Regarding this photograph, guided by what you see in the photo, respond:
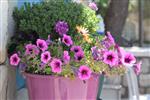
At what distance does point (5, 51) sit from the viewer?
212cm

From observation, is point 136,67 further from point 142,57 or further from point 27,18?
point 142,57

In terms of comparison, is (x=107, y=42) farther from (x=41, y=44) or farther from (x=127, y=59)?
(x=41, y=44)

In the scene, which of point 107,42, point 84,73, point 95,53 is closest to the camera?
point 84,73

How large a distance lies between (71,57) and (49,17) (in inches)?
9.8

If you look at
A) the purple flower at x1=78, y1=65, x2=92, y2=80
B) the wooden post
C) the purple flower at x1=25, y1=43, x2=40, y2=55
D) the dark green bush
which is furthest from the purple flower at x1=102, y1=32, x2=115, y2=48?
the wooden post

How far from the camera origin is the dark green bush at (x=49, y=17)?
2127mm

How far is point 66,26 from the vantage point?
6.90ft

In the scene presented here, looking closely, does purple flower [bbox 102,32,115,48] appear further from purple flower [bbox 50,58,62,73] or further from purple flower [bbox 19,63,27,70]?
purple flower [bbox 19,63,27,70]

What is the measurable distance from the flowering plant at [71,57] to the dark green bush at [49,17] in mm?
36

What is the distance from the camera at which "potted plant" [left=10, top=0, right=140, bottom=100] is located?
1998 mm

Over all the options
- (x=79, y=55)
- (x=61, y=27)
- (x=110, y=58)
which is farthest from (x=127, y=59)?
(x=61, y=27)

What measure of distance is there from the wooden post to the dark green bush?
6 cm

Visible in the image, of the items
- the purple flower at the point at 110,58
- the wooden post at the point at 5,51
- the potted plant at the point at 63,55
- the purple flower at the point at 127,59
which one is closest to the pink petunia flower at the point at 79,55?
the potted plant at the point at 63,55

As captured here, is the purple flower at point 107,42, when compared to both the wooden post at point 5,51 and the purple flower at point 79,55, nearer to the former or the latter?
the purple flower at point 79,55
